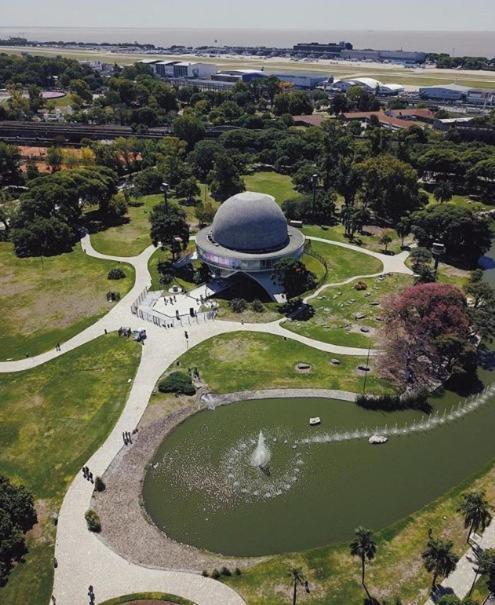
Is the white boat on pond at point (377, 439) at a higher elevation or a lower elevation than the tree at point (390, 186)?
lower

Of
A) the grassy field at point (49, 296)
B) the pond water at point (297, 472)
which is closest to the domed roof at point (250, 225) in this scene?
the grassy field at point (49, 296)

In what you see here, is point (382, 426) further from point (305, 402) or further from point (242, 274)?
point (242, 274)

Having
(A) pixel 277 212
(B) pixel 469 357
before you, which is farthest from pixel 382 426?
(A) pixel 277 212

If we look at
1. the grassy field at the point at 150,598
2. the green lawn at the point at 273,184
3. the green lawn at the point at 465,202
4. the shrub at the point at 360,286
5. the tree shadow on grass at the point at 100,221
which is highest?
the green lawn at the point at 465,202

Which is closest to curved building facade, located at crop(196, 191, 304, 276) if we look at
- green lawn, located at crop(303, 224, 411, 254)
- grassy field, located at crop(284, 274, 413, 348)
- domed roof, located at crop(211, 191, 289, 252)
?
domed roof, located at crop(211, 191, 289, 252)

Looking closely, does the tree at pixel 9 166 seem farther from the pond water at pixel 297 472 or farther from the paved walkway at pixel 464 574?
the paved walkway at pixel 464 574
